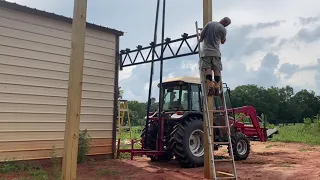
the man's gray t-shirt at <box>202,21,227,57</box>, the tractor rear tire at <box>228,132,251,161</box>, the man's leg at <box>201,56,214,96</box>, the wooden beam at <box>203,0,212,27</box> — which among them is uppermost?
the wooden beam at <box>203,0,212,27</box>

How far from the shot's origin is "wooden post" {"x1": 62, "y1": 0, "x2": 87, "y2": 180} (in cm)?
411

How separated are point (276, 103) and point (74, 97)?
87367 millimetres

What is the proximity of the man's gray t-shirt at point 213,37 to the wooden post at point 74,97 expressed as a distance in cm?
266

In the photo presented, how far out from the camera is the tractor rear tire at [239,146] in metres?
10.5

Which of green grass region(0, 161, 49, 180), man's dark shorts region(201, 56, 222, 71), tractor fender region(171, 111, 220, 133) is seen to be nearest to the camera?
man's dark shorts region(201, 56, 222, 71)

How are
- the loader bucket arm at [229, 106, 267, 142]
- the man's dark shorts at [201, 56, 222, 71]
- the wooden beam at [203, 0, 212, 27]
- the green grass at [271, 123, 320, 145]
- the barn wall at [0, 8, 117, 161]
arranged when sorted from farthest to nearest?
the green grass at [271, 123, 320, 145], the loader bucket arm at [229, 106, 267, 142], the barn wall at [0, 8, 117, 161], the wooden beam at [203, 0, 212, 27], the man's dark shorts at [201, 56, 222, 71]

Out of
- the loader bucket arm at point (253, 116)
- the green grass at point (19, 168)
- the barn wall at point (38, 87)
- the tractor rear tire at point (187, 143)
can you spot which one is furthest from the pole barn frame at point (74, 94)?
the loader bucket arm at point (253, 116)

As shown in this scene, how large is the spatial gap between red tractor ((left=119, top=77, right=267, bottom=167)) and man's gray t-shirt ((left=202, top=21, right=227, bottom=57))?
3.41 m

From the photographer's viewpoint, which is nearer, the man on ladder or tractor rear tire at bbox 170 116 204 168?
the man on ladder

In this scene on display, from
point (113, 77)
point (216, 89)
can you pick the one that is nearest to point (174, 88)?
point (113, 77)

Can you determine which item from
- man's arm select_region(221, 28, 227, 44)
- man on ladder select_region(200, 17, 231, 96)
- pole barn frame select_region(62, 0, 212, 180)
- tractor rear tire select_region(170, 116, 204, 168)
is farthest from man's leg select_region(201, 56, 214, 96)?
tractor rear tire select_region(170, 116, 204, 168)

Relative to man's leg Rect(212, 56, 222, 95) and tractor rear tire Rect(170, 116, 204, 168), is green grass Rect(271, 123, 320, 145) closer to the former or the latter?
tractor rear tire Rect(170, 116, 204, 168)

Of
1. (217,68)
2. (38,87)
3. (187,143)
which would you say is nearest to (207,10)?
(217,68)

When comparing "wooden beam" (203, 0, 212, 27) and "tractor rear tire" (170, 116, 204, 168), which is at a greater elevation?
"wooden beam" (203, 0, 212, 27)
